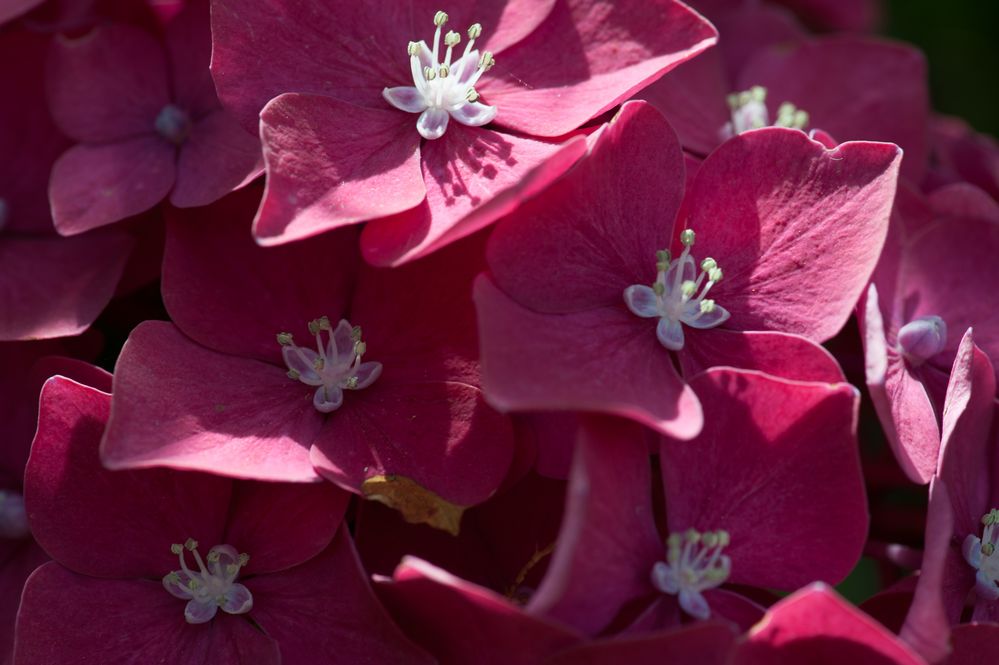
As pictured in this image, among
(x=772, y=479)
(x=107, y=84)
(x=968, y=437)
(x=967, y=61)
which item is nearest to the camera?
(x=772, y=479)

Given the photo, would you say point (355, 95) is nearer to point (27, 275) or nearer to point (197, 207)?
point (197, 207)

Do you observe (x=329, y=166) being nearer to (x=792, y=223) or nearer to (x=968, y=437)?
(x=792, y=223)

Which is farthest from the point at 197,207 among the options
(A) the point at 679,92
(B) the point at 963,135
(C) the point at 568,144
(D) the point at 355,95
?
(B) the point at 963,135

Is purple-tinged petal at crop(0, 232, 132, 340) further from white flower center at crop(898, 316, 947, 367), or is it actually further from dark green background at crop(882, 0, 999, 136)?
dark green background at crop(882, 0, 999, 136)

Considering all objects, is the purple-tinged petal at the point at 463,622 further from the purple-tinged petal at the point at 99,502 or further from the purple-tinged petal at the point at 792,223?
the purple-tinged petal at the point at 792,223

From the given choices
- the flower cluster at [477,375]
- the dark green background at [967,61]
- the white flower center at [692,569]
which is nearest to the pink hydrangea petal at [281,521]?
the flower cluster at [477,375]

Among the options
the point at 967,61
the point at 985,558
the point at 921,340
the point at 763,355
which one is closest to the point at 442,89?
the point at 763,355

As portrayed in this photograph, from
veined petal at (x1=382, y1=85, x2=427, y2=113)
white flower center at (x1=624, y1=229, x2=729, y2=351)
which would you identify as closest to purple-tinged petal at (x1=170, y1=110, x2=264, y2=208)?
veined petal at (x1=382, y1=85, x2=427, y2=113)
